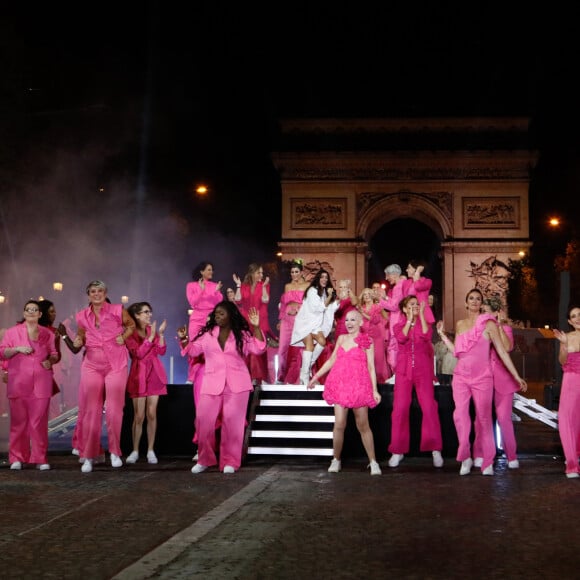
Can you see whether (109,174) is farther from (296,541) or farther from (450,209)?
(296,541)

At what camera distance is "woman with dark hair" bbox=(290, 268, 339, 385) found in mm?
12445

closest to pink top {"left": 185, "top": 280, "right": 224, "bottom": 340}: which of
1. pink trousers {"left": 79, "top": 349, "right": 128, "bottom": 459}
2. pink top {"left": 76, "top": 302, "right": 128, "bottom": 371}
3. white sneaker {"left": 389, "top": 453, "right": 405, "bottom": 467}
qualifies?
pink top {"left": 76, "top": 302, "right": 128, "bottom": 371}

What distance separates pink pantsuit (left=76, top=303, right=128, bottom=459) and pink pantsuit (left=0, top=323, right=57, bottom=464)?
1.52 ft

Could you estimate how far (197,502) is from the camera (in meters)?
7.64

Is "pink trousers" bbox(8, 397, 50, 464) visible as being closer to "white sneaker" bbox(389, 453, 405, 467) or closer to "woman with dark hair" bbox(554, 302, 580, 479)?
"white sneaker" bbox(389, 453, 405, 467)

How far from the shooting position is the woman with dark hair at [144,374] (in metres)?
10.8

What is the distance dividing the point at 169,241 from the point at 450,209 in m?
11.9

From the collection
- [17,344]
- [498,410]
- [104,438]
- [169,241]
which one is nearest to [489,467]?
[498,410]

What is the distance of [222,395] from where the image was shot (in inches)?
391

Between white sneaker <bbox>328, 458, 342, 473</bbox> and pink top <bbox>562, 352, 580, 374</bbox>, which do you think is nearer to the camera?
white sneaker <bbox>328, 458, 342, 473</bbox>

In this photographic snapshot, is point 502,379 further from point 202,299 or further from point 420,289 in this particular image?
point 202,299

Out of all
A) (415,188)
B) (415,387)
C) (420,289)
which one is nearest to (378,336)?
(420,289)

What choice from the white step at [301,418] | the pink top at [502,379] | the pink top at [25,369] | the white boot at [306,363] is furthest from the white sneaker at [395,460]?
the pink top at [25,369]

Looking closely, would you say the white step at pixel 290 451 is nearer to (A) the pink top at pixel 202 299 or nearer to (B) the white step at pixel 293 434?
(B) the white step at pixel 293 434
